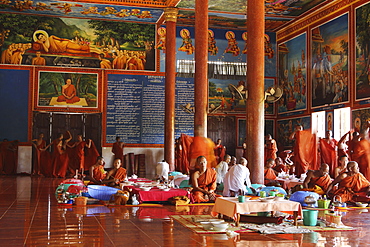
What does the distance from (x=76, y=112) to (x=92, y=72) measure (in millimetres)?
2192

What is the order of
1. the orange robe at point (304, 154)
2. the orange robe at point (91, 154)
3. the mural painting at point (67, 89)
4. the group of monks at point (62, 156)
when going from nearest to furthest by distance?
the orange robe at point (304, 154) → the group of monks at point (62, 156) → the orange robe at point (91, 154) → the mural painting at point (67, 89)

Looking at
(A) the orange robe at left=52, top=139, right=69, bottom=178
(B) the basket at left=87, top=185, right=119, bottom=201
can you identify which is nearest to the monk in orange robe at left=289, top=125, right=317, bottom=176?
(B) the basket at left=87, top=185, right=119, bottom=201

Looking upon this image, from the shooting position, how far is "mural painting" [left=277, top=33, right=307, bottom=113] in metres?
24.3

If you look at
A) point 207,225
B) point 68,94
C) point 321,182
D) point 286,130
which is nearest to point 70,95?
point 68,94

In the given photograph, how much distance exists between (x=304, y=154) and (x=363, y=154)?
10.4 feet

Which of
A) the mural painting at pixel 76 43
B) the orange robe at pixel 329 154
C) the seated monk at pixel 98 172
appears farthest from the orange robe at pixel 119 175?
the mural painting at pixel 76 43

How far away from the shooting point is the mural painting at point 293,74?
24.3 m

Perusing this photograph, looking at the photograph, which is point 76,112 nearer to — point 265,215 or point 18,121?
point 18,121

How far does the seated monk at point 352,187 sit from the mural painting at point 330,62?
8.74m

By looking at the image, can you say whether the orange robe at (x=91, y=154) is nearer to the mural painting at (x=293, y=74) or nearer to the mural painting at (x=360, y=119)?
the mural painting at (x=293, y=74)

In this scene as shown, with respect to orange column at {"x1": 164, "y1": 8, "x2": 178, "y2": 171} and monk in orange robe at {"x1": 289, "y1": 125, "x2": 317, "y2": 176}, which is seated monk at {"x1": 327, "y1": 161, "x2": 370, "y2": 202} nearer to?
monk in orange robe at {"x1": 289, "y1": 125, "x2": 317, "y2": 176}

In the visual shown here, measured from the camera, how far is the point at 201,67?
56.5 ft

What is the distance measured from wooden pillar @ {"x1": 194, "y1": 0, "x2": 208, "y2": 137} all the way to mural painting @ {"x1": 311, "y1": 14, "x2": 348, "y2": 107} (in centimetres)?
686

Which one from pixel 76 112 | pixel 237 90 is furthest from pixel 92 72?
pixel 237 90
